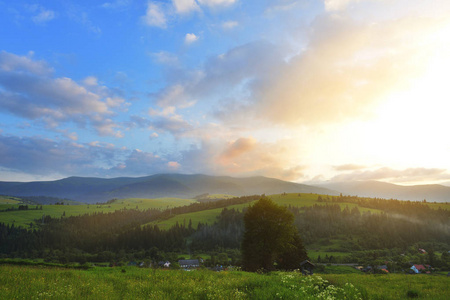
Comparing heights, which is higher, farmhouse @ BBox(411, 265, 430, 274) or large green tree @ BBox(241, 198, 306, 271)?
large green tree @ BBox(241, 198, 306, 271)

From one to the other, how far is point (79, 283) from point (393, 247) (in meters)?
242

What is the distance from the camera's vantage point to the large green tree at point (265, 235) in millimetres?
45438

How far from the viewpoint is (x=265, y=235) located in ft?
151

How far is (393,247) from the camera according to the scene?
197125 millimetres

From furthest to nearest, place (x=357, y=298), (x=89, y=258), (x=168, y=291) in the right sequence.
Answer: (x=89, y=258), (x=168, y=291), (x=357, y=298)

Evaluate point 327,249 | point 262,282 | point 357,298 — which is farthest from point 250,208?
point 327,249

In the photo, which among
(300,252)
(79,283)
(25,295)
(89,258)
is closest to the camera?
(25,295)

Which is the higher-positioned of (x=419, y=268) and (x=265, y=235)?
(x=265, y=235)

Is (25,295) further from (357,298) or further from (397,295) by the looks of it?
(397,295)

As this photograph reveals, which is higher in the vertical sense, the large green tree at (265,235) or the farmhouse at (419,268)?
the large green tree at (265,235)

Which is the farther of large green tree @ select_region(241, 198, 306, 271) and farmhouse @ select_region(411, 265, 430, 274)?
farmhouse @ select_region(411, 265, 430, 274)

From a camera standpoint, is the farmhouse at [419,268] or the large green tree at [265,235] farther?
the farmhouse at [419,268]

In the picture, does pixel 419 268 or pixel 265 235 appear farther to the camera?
pixel 419 268

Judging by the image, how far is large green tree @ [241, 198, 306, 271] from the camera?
149ft
